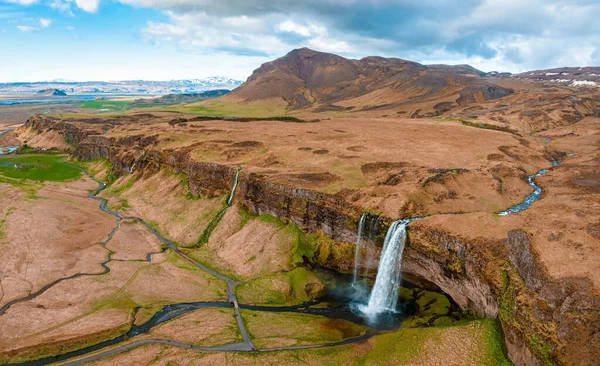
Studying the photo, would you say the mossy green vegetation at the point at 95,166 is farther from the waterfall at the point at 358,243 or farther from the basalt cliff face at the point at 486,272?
the waterfall at the point at 358,243

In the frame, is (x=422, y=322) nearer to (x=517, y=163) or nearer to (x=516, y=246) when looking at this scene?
(x=516, y=246)

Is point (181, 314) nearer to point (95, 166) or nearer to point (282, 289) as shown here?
point (282, 289)

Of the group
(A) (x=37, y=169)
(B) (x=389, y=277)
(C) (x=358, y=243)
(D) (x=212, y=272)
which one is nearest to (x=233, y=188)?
(D) (x=212, y=272)

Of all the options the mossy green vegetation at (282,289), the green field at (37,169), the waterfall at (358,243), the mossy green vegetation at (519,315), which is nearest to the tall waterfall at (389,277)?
the waterfall at (358,243)

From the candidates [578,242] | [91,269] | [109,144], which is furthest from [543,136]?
[109,144]

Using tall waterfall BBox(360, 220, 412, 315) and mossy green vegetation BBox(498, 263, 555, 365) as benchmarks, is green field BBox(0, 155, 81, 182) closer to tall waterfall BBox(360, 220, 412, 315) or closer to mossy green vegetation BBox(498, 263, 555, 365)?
tall waterfall BBox(360, 220, 412, 315)
